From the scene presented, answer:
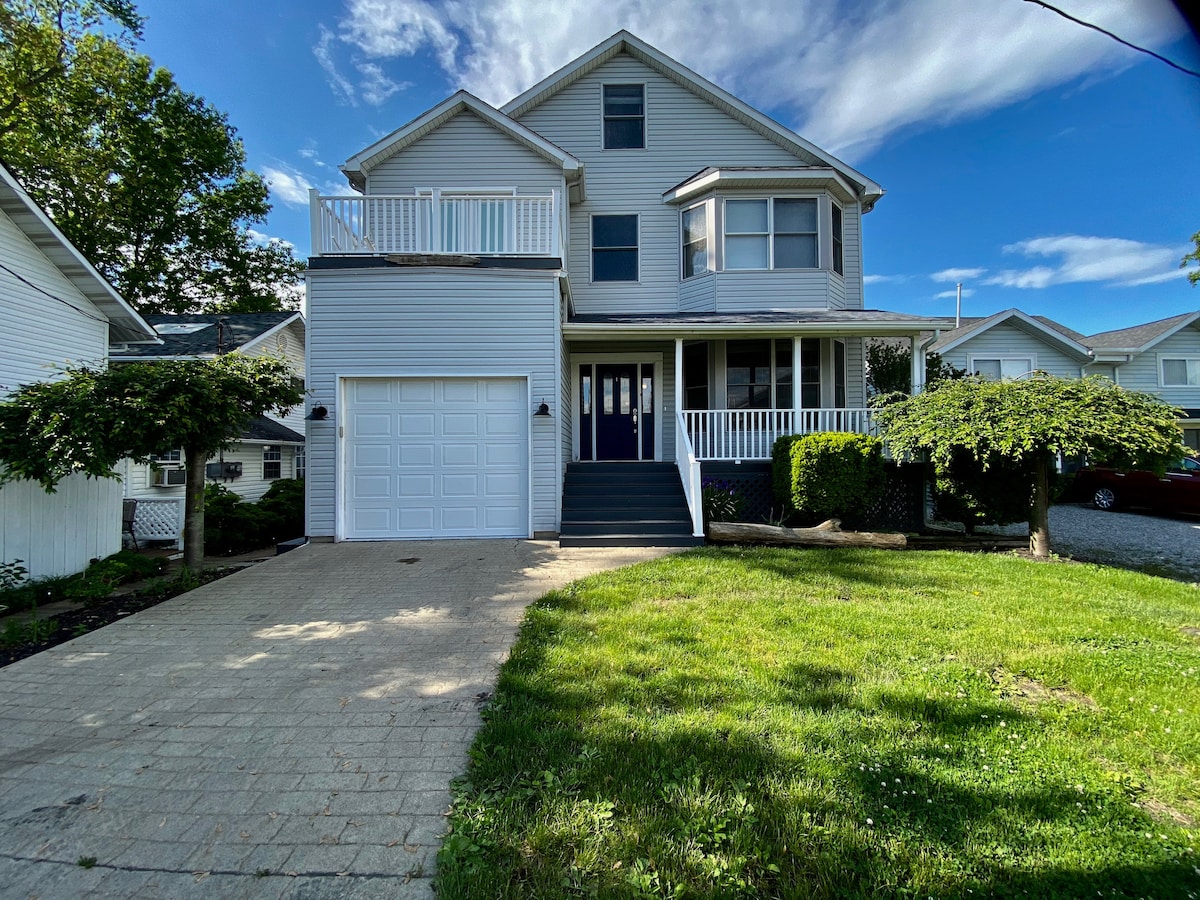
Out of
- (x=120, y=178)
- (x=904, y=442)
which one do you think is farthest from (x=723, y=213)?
(x=120, y=178)

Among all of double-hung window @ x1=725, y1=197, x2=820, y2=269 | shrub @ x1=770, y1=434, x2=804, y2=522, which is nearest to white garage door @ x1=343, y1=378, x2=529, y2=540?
shrub @ x1=770, y1=434, x2=804, y2=522

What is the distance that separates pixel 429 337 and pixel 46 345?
5.67 meters

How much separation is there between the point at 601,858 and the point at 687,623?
8.29ft

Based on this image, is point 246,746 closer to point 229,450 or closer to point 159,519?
point 229,450

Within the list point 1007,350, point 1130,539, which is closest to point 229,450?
point 1130,539

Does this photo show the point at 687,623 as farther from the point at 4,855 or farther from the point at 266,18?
the point at 266,18

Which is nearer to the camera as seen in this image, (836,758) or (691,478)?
(836,758)

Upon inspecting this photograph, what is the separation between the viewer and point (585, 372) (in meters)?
11.4

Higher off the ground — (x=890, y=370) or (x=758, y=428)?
(x=890, y=370)

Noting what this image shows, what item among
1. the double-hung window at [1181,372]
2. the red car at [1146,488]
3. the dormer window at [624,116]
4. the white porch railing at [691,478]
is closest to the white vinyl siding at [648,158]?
the dormer window at [624,116]

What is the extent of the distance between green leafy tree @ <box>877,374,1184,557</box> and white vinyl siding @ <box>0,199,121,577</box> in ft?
37.8

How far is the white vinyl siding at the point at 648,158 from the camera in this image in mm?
11453

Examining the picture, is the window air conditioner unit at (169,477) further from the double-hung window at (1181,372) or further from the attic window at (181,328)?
the double-hung window at (1181,372)

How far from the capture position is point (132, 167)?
61.7 feet
